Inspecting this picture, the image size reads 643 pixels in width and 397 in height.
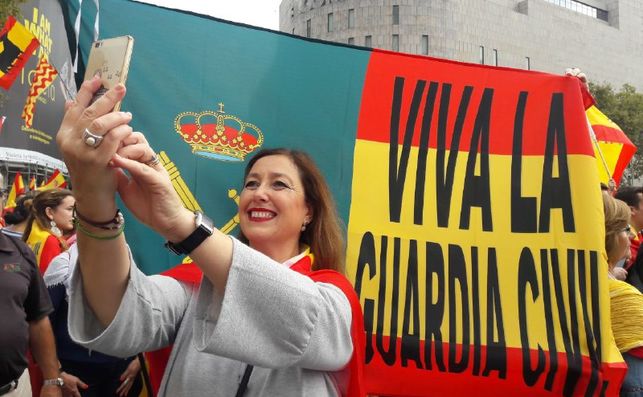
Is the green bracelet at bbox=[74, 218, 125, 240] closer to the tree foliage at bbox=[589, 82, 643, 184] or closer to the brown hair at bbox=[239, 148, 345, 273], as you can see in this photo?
the brown hair at bbox=[239, 148, 345, 273]

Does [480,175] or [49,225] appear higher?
[480,175]

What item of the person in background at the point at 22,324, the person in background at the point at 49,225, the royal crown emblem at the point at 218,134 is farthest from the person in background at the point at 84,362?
the royal crown emblem at the point at 218,134

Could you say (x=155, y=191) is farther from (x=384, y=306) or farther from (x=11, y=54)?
(x=11, y=54)

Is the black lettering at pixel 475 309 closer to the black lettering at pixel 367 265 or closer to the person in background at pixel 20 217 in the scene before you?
the black lettering at pixel 367 265

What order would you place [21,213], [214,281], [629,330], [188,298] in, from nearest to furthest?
1. [214,281]
2. [188,298]
3. [629,330]
4. [21,213]

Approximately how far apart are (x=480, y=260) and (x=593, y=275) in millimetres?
480

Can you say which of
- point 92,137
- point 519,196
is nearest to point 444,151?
point 519,196

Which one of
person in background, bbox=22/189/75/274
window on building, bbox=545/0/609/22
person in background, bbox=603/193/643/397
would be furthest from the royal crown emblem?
window on building, bbox=545/0/609/22

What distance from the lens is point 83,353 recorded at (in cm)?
336

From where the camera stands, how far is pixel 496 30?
4534 cm

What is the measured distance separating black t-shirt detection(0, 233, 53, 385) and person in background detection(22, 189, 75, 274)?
96cm

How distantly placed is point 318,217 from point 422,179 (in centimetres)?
92

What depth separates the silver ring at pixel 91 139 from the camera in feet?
3.69

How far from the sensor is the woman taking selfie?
3.91 feet
